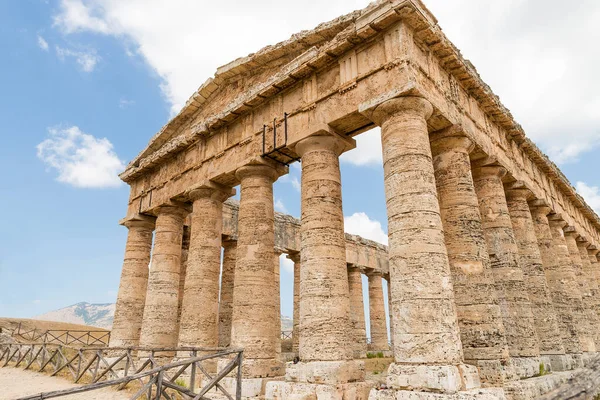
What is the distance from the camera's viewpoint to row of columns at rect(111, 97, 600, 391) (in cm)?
Result: 812

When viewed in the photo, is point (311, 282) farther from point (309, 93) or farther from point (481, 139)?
point (481, 139)

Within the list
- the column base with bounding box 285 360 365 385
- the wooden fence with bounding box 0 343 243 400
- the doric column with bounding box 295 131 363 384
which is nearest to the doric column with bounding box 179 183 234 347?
the wooden fence with bounding box 0 343 243 400

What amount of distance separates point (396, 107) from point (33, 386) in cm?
1264

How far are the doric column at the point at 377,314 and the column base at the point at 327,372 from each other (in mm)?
17753

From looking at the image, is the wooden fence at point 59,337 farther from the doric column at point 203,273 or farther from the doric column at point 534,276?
the doric column at point 534,276

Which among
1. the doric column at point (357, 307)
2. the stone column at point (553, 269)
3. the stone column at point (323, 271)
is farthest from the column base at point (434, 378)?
the doric column at point (357, 307)

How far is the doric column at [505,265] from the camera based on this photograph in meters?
11.3

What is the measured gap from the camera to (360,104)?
9.97m

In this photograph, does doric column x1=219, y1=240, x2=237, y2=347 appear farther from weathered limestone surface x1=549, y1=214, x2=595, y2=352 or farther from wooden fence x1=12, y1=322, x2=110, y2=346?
weathered limestone surface x1=549, y1=214, x2=595, y2=352

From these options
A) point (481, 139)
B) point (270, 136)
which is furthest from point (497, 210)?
point (270, 136)

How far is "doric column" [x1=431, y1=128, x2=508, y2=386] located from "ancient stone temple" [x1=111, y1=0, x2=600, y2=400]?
0.11 feet

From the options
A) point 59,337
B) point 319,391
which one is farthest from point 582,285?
point 59,337

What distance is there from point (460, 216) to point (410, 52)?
4.32 m

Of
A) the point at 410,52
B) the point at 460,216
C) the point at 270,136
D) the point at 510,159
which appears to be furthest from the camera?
the point at 510,159
